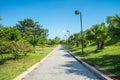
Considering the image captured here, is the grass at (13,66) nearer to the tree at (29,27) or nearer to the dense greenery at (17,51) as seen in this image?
the dense greenery at (17,51)

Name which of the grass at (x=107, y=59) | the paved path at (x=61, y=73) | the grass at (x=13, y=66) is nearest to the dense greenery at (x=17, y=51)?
the grass at (x=13, y=66)

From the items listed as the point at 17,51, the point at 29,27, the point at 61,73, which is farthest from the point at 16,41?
the point at 29,27

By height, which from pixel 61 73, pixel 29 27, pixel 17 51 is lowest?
pixel 61 73

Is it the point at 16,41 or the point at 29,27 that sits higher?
the point at 29,27

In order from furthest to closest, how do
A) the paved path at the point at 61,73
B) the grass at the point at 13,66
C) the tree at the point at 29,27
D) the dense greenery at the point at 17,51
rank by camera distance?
the tree at the point at 29,27, the dense greenery at the point at 17,51, the grass at the point at 13,66, the paved path at the point at 61,73

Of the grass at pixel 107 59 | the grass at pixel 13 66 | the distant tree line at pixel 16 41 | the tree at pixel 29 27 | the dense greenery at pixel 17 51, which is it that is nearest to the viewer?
the grass at pixel 13 66

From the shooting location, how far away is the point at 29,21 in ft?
417

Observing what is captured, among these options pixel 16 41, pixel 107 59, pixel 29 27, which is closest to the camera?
pixel 107 59

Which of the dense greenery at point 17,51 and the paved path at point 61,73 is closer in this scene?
the paved path at point 61,73

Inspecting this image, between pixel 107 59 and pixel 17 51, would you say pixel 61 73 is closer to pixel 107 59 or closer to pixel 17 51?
pixel 107 59

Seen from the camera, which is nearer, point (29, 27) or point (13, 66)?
point (13, 66)

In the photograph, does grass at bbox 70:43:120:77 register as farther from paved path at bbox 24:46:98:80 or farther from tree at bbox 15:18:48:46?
tree at bbox 15:18:48:46

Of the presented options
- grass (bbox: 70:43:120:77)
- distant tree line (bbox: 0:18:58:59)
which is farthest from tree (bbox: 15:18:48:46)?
grass (bbox: 70:43:120:77)

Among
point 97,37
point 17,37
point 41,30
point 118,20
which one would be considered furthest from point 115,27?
point 41,30
